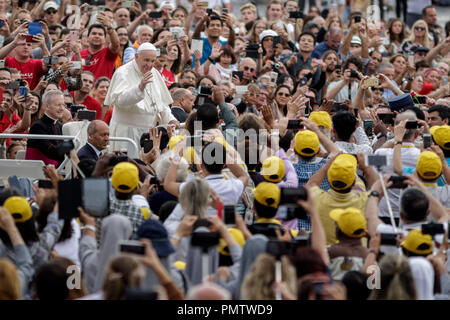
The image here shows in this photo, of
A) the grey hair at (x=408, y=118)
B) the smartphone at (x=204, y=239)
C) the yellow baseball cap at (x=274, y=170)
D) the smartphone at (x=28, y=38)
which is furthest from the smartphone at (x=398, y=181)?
the smartphone at (x=28, y=38)

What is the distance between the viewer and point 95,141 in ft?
26.3

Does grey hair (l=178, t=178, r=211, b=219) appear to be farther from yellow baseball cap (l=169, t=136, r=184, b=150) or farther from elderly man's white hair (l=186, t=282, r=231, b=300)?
yellow baseball cap (l=169, t=136, r=184, b=150)

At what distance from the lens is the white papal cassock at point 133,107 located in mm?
9242

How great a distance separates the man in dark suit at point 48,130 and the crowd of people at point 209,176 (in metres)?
0.02

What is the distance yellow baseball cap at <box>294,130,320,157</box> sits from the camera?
7355mm

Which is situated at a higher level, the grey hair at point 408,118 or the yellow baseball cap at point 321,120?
the yellow baseball cap at point 321,120

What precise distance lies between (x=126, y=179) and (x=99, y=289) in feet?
3.44

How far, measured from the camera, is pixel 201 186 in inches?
241

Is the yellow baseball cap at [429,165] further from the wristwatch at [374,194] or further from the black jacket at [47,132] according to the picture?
the black jacket at [47,132]

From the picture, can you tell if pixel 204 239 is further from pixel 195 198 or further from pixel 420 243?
pixel 420 243

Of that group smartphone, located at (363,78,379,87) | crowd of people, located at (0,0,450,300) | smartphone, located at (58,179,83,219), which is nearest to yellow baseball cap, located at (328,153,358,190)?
crowd of people, located at (0,0,450,300)

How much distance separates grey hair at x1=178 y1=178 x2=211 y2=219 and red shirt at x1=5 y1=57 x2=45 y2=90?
4.93 m

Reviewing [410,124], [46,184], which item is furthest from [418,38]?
[46,184]

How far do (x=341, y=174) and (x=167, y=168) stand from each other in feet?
4.99
